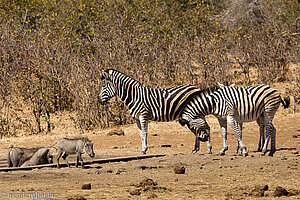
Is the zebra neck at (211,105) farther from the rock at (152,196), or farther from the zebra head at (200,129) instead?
the rock at (152,196)

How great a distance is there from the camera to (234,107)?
39.3ft

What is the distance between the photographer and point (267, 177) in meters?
8.14

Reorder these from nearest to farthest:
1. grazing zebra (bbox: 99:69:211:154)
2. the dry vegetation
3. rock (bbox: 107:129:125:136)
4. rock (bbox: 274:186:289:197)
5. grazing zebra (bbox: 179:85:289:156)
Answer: rock (bbox: 274:186:289:197)
grazing zebra (bbox: 179:85:289:156)
grazing zebra (bbox: 99:69:211:154)
rock (bbox: 107:129:125:136)
the dry vegetation

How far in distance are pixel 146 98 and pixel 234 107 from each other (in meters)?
2.34

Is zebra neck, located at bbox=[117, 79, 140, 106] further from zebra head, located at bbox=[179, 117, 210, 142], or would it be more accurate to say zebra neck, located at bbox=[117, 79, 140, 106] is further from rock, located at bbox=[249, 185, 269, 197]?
rock, located at bbox=[249, 185, 269, 197]

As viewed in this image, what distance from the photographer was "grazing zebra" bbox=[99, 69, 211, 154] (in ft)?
42.2

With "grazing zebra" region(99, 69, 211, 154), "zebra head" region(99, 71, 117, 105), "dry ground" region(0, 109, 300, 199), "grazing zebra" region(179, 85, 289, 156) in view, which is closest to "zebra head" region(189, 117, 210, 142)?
"grazing zebra" region(179, 85, 289, 156)

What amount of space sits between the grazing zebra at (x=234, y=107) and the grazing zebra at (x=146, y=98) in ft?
1.93

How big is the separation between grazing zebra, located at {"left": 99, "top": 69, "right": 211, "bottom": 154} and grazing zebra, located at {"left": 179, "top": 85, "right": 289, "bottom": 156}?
0.59 m

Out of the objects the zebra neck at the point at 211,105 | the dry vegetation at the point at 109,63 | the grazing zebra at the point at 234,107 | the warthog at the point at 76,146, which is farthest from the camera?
the dry vegetation at the point at 109,63

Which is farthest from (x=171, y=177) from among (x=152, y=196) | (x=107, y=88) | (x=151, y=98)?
(x=107, y=88)

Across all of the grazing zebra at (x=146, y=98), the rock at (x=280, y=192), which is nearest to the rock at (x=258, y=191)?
the rock at (x=280, y=192)

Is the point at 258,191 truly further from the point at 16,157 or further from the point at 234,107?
the point at 16,157

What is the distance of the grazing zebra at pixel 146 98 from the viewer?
12.9 metres
